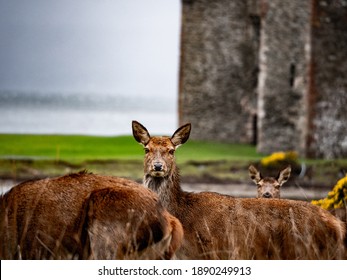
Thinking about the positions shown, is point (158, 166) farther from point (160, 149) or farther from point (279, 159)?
point (279, 159)

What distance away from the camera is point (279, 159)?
25.5 metres

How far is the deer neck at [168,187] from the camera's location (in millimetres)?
7887

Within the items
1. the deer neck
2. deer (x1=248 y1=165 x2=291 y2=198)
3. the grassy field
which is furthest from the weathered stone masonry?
the deer neck

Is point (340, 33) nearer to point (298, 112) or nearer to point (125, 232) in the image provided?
point (298, 112)

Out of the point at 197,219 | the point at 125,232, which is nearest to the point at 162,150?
the point at 197,219

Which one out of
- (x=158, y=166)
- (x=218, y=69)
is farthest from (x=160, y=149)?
(x=218, y=69)

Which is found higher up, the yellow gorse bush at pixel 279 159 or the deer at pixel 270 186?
the deer at pixel 270 186

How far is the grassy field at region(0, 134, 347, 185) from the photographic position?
24734 mm

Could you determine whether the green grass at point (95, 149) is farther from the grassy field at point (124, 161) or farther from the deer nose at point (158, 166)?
the deer nose at point (158, 166)

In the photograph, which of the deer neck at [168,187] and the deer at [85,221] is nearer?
the deer at [85,221]

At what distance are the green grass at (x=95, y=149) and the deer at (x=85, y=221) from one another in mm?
19893

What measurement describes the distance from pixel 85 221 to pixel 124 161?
20.2 metres

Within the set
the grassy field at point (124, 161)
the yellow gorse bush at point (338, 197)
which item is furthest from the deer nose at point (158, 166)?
the grassy field at point (124, 161)

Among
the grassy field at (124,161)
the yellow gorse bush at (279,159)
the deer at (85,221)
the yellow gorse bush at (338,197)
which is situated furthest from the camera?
the yellow gorse bush at (279,159)
